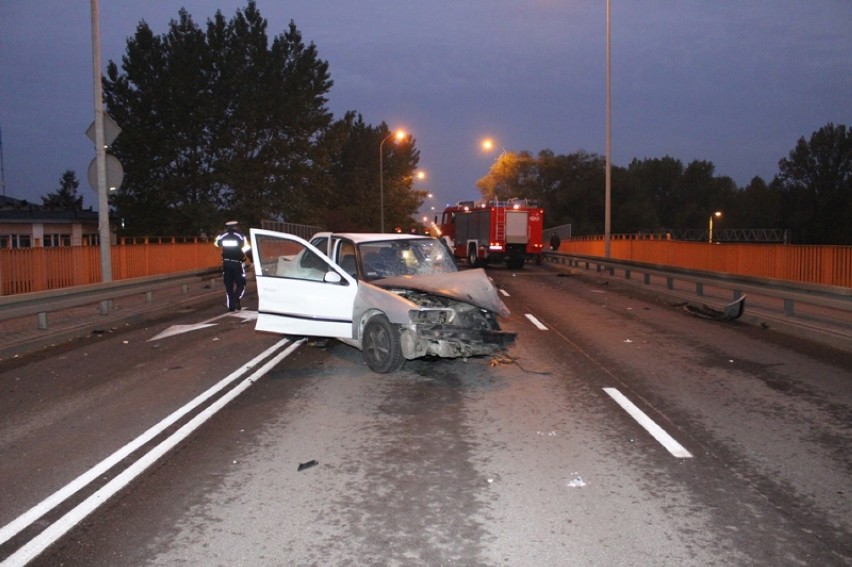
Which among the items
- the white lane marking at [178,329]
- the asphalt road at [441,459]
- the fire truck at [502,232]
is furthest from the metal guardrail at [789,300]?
the fire truck at [502,232]

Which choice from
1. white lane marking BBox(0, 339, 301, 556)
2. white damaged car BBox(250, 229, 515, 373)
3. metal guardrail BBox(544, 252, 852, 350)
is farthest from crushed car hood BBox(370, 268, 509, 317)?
metal guardrail BBox(544, 252, 852, 350)

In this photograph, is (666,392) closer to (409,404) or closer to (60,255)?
(409,404)

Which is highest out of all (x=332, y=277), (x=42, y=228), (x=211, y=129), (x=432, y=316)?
(x=211, y=129)

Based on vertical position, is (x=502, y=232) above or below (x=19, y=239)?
above

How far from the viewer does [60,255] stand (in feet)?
60.6

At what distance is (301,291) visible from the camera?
9914 mm

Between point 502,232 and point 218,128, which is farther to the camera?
point 218,128

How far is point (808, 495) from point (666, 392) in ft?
10.9

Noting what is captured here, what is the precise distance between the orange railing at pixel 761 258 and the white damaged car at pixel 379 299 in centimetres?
1087

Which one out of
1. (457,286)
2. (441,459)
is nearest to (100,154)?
(457,286)

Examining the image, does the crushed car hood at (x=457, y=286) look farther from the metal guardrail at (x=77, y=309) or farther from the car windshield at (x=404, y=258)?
the metal guardrail at (x=77, y=309)

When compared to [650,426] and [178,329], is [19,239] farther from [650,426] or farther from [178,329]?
[650,426]

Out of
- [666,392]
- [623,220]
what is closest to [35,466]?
[666,392]

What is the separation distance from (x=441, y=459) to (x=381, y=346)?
346 centimetres
